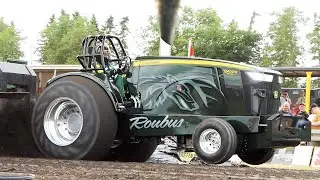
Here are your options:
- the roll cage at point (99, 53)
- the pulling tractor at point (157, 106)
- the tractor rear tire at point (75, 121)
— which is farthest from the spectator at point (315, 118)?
the tractor rear tire at point (75, 121)

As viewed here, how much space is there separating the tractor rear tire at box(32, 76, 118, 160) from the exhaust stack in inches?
62.7

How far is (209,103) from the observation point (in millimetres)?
7020

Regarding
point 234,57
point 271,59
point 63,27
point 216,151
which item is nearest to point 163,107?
point 216,151

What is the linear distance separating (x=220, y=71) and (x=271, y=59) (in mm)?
34585

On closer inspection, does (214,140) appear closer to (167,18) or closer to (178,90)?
(178,90)

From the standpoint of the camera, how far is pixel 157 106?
7113 mm

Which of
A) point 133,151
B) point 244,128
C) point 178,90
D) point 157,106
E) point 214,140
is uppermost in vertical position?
point 178,90

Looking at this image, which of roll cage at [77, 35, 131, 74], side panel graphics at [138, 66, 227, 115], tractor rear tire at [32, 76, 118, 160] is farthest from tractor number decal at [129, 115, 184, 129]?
roll cage at [77, 35, 131, 74]

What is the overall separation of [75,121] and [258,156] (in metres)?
2.45

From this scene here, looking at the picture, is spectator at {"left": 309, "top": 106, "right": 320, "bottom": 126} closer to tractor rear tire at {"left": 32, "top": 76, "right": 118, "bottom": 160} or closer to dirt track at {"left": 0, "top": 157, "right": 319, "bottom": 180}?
tractor rear tire at {"left": 32, "top": 76, "right": 118, "bottom": 160}

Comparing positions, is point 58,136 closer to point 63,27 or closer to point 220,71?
point 220,71

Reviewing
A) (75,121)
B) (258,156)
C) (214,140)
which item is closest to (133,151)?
(75,121)

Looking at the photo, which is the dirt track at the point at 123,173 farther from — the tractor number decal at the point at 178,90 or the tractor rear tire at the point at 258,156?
the tractor rear tire at the point at 258,156

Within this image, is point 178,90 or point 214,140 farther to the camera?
point 178,90
